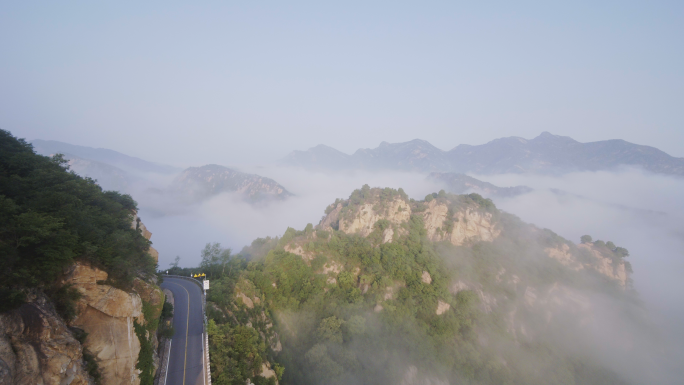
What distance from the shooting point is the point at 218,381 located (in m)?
25.6

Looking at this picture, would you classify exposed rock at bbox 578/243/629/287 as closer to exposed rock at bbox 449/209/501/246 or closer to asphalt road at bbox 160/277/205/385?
exposed rock at bbox 449/209/501/246

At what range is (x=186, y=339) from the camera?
92.4ft

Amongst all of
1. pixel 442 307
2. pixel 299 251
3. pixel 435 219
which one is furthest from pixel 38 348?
pixel 435 219

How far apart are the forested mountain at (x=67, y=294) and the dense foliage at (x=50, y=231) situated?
7 centimetres

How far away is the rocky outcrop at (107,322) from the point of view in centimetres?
1806

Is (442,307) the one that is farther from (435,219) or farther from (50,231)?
(50,231)

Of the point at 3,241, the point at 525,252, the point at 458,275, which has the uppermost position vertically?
the point at 3,241

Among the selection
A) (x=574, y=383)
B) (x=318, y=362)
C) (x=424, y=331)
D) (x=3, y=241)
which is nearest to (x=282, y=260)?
(x=318, y=362)

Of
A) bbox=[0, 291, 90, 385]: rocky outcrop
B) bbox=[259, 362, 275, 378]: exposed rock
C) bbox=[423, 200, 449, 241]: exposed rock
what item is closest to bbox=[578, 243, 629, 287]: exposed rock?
bbox=[423, 200, 449, 241]: exposed rock

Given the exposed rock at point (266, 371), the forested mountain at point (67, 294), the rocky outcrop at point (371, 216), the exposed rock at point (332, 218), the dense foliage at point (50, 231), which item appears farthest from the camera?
the exposed rock at point (332, 218)

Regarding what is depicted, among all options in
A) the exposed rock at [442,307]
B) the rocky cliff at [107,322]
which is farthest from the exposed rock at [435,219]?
the rocky cliff at [107,322]

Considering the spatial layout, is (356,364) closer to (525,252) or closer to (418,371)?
(418,371)

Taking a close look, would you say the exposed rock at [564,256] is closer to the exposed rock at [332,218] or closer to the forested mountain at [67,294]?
the exposed rock at [332,218]

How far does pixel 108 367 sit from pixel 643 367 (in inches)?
3738
